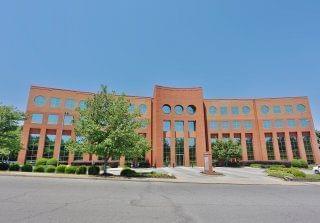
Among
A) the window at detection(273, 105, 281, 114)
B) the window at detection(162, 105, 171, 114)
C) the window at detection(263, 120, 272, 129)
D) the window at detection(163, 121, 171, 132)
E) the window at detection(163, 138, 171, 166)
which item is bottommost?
the window at detection(163, 138, 171, 166)

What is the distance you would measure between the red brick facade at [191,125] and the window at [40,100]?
7.4 inches

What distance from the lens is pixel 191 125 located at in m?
52.0

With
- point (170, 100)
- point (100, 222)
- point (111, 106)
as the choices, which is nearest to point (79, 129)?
point (111, 106)

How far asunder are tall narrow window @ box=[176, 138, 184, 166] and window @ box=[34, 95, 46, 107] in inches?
1177

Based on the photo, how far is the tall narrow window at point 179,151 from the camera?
4919 cm

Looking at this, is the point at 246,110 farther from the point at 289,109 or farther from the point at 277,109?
the point at 289,109

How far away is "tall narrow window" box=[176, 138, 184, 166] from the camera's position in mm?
49188

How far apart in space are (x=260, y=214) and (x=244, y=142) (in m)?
49.5

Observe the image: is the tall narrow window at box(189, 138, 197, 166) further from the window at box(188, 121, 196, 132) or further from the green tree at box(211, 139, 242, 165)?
the green tree at box(211, 139, 242, 165)

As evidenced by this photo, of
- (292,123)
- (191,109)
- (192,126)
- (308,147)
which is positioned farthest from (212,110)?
(308,147)

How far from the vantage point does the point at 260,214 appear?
8.19 m

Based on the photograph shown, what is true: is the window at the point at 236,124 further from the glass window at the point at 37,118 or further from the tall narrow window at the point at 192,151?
the glass window at the point at 37,118

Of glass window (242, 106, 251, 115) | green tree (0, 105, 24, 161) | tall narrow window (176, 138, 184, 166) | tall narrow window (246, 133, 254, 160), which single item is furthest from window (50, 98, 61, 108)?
tall narrow window (246, 133, 254, 160)

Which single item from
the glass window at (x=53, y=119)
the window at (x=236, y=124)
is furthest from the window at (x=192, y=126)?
the glass window at (x=53, y=119)
